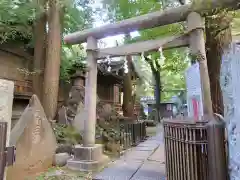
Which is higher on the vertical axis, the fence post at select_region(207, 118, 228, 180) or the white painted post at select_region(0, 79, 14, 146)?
the white painted post at select_region(0, 79, 14, 146)

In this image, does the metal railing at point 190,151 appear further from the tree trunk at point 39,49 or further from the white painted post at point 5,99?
the tree trunk at point 39,49

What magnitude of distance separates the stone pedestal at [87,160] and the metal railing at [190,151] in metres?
2.61

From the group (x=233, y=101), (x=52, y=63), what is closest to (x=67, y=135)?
(x=52, y=63)

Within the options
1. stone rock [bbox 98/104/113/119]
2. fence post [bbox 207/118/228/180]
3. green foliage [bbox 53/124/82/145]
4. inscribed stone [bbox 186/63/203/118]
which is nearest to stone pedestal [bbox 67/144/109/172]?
green foliage [bbox 53/124/82/145]

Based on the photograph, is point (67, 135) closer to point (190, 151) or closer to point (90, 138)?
point (90, 138)

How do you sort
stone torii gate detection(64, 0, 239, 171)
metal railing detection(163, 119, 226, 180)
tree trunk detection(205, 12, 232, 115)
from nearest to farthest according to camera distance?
metal railing detection(163, 119, 226, 180), stone torii gate detection(64, 0, 239, 171), tree trunk detection(205, 12, 232, 115)

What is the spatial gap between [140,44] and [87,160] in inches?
134

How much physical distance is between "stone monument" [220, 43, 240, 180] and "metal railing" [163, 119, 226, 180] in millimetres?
403

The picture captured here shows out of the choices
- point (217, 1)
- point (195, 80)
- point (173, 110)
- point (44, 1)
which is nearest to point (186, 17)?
point (217, 1)

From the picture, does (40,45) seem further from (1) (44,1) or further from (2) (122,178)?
(2) (122,178)

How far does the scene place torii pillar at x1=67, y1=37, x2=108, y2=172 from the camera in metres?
5.49

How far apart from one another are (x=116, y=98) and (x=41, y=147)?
46.0ft

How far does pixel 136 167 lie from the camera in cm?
553

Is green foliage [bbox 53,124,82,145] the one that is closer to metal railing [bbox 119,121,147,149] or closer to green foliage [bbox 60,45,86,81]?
metal railing [bbox 119,121,147,149]
